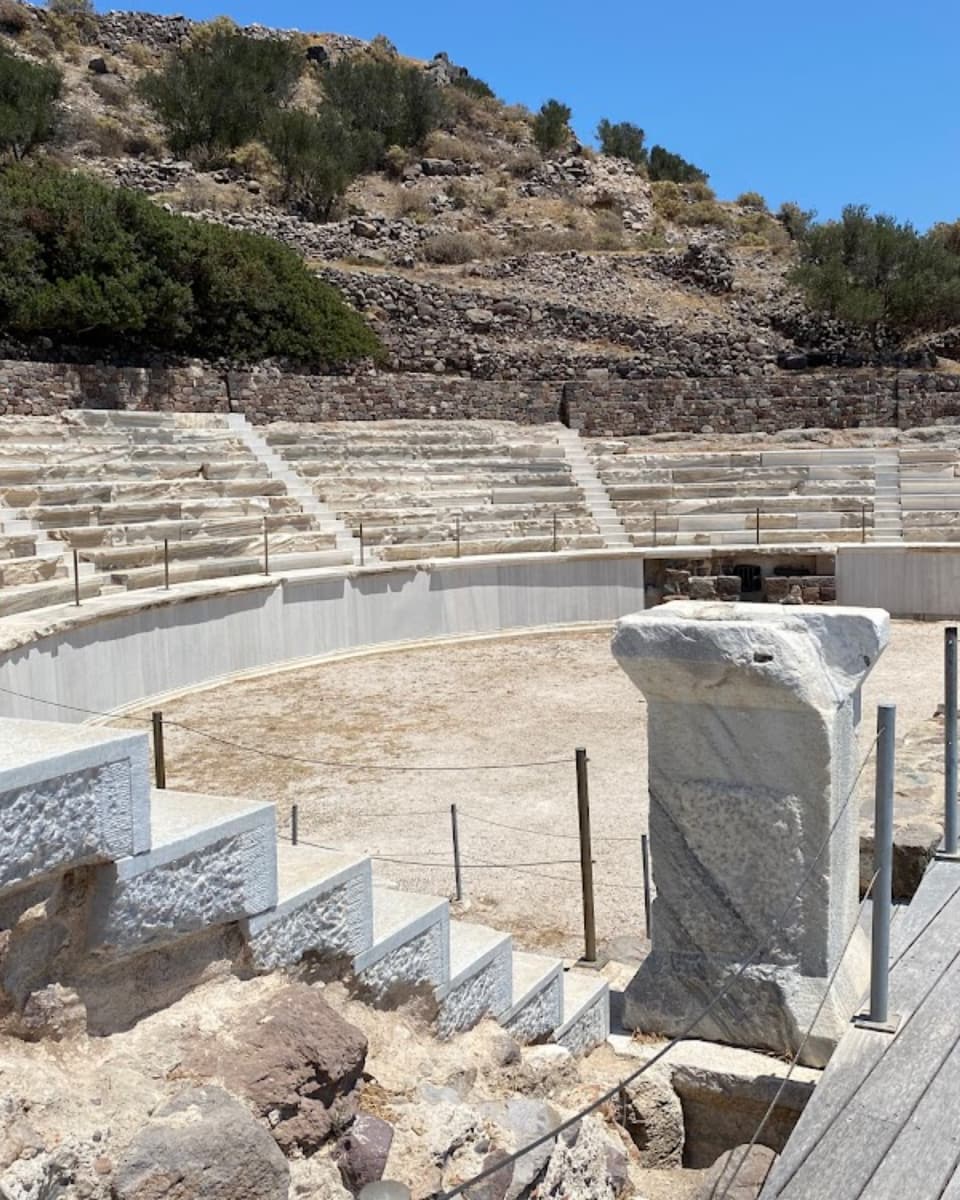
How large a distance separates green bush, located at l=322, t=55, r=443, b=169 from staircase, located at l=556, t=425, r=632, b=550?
89.6 feet

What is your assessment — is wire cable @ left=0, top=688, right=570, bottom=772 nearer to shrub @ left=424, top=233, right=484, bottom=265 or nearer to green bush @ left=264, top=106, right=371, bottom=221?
shrub @ left=424, top=233, right=484, bottom=265

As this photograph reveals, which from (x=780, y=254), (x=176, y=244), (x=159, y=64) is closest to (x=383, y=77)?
(x=159, y=64)

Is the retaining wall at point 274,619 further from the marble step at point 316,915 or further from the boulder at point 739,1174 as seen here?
the boulder at point 739,1174

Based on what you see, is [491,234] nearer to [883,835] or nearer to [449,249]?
[449,249]

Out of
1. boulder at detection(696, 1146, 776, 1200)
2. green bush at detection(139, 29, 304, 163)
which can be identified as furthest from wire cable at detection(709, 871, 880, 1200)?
green bush at detection(139, 29, 304, 163)

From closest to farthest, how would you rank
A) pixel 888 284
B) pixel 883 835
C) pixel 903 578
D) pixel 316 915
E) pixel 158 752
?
pixel 316 915
pixel 883 835
pixel 158 752
pixel 903 578
pixel 888 284

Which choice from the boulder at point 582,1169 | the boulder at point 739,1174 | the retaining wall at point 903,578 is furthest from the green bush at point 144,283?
the boulder at point 739,1174

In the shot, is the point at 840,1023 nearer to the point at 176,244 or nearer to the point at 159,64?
Result: the point at 176,244

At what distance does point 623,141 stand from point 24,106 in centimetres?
2960

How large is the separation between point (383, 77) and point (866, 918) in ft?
159

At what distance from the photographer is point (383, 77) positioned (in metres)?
46.2

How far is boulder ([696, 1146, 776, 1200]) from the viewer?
288cm

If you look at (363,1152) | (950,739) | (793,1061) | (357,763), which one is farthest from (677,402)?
(363,1152)

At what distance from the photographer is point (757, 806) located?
3.43 m
